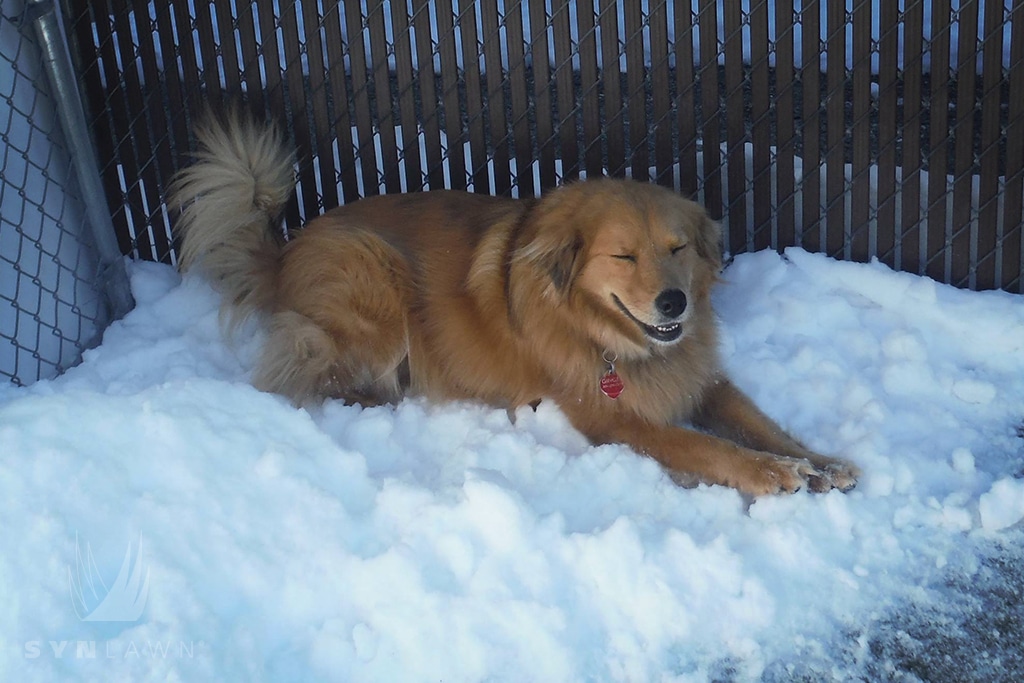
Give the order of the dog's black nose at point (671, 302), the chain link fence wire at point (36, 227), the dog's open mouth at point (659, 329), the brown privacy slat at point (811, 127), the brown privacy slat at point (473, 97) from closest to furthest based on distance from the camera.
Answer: the dog's black nose at point (671, 302)
the dog's open mouth at point (659, 329)
the chain link fence wire at point (36, 227)
the brown privacy slat at point (811, 127)
the brown privacy slat at point (473, 97)

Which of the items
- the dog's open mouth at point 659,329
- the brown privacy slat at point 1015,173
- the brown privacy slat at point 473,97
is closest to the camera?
the dog's open mouth at point 659,329

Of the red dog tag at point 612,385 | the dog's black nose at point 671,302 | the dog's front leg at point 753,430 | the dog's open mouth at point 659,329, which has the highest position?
the dog's black nose at point 671,302

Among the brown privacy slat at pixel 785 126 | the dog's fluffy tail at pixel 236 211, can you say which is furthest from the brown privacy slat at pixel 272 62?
the brown privacy slat at pixel 785 126

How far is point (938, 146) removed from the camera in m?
3.86

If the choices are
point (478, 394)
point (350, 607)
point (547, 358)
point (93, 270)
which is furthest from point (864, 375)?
point (93, 270)

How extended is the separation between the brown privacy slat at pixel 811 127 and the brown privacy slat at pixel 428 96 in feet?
4.89

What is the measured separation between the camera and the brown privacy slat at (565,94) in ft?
12.7

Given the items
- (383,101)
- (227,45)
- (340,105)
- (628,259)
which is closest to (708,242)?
(628,259)

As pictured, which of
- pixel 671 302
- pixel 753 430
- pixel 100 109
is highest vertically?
pixel 100 109

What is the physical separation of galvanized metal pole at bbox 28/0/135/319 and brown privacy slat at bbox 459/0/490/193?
150 cm

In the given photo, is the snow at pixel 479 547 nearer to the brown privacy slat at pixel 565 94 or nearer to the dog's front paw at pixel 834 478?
the dog's front paw at pixel 834 478

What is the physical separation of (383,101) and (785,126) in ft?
5.44

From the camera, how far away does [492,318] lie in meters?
3.45

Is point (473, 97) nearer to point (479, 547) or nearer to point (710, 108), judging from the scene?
point (710, 108)
